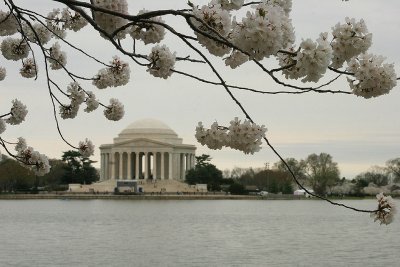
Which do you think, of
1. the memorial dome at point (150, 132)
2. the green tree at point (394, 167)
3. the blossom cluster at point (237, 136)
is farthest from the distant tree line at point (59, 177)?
the blossom cluster at point (237, 136)

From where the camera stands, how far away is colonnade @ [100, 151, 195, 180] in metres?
126

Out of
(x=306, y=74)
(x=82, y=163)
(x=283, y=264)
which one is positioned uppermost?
(x=82, y=163)

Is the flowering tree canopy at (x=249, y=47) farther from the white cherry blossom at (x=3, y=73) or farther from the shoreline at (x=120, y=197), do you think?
the shoreline at (x=120, y=197)

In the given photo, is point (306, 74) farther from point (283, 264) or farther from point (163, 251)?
point (163, 251)

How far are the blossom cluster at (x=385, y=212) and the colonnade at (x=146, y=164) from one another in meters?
120

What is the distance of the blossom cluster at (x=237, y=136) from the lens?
15.9 feet

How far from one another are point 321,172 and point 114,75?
12641cm

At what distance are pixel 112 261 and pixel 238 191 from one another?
279 feet

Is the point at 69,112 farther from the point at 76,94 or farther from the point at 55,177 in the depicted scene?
the point at 55,177

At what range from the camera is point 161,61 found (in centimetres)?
491

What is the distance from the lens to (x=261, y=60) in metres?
3.79

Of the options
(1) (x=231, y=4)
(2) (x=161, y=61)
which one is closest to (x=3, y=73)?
(2) (x=161, y=61)

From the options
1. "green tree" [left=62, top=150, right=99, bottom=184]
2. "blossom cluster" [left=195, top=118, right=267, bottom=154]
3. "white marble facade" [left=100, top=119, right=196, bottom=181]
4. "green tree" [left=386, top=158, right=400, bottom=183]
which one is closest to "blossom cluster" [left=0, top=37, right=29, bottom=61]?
"blossom cluster" [left=195, top=118, right=267, bottom=154]

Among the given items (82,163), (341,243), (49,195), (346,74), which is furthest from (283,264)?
(82,163)
